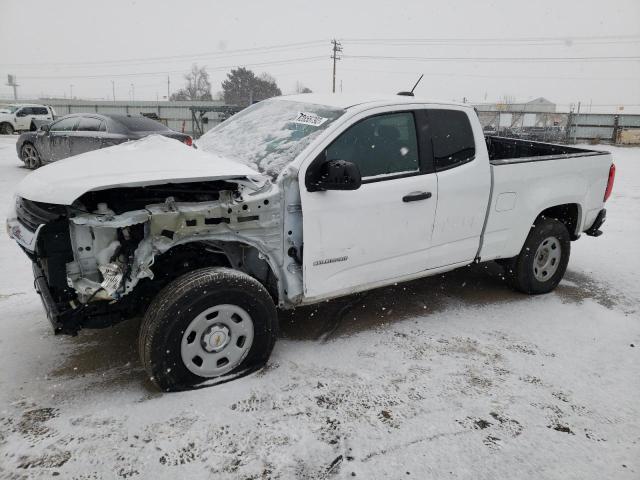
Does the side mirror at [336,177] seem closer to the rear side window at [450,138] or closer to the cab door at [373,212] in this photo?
the cab door at [373,212]

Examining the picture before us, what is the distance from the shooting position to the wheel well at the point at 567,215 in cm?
466

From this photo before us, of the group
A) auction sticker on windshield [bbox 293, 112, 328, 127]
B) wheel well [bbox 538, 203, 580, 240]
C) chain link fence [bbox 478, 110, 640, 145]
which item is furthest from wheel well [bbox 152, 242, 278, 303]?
chain link fence [bbox 478, 110, 640, 145]

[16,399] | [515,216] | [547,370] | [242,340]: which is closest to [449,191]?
[515,216]

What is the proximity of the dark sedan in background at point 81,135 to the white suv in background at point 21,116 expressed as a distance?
12.3 metres

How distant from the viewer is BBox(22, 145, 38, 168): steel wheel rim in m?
11.7

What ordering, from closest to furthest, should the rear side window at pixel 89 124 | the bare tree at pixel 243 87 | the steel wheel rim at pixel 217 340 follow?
the steel wheel rim at pixel 217 340
the rear side window at pixel 89 124
the bare tree at pixel 243 87

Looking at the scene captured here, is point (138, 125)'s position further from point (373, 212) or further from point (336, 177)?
point (336, 177)

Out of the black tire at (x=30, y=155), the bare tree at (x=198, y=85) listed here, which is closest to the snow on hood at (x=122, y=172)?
the black tire at (x=30, y=155)

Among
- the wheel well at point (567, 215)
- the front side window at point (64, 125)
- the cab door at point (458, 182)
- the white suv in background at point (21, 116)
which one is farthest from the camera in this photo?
the white suv in background at point (21, 116)

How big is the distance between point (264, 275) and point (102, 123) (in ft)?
28.9

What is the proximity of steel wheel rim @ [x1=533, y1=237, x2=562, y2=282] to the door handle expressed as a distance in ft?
5.58

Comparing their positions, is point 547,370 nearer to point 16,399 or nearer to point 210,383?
point 210,383

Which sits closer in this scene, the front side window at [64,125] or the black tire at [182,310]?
the black tire at [182,310]

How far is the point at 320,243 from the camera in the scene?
310cm
